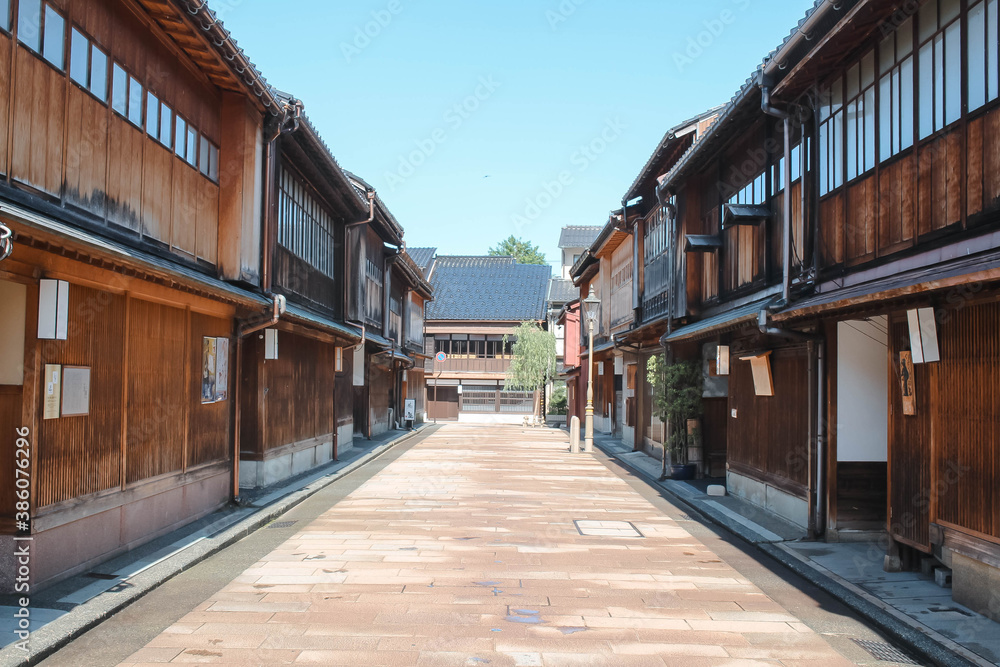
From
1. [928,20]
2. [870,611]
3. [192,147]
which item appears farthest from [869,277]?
[192,147]

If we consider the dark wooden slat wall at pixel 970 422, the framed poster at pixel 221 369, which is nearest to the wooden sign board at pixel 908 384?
the dark wooden slat wall at pixel 970 422

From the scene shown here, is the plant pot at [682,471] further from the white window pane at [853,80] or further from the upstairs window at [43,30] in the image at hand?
the upstairs window at [43,30]

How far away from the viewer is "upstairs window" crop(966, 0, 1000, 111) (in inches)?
297

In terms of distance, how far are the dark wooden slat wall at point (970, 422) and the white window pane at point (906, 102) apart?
2354 mm

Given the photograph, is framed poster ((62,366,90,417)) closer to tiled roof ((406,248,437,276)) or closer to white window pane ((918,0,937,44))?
white window pane ((918,0,937,44))

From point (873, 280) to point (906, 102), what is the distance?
222 centimetres

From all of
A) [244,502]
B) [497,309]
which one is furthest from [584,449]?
[497,309]

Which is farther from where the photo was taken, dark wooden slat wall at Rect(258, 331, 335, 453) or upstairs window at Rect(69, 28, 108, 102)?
dark wooden slat wall at Rect(258, 331, 335, 453)

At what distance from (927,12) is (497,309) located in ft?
176

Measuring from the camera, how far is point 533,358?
5369 cm

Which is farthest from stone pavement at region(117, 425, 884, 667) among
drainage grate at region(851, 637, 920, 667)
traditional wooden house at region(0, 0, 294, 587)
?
traditional wooden house at region(0, 0, 294, 587)

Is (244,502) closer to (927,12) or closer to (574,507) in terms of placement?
(574,507)

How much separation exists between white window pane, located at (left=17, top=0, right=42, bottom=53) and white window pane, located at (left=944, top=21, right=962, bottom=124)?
32.2ft

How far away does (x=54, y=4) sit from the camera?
8312 mm
